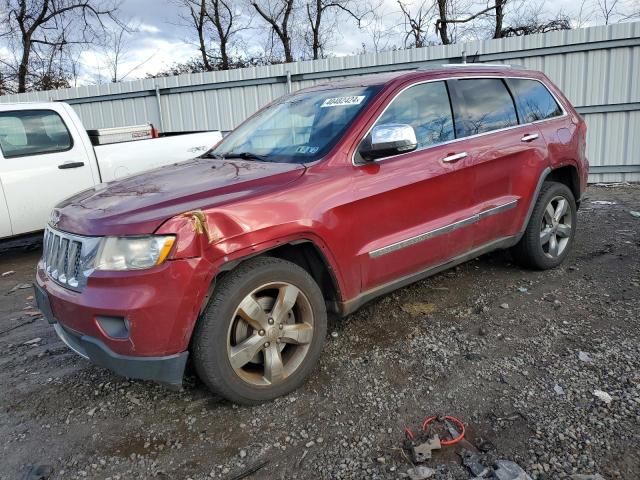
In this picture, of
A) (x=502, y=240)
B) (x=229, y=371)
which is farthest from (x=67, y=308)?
(x=502, y=240)

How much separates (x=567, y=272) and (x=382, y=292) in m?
2.30

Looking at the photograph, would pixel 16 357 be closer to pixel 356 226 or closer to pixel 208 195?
pixel 208 195

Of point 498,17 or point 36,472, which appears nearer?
point 36,472

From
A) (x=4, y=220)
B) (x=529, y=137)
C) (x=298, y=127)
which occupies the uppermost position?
(x=298, y=127)

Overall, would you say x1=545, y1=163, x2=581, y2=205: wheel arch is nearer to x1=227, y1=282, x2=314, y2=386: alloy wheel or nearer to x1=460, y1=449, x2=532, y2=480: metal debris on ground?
x1=227, y1=282, x2=314, y2=386: alloy wheel

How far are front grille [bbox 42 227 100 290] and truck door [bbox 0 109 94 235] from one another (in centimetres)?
345

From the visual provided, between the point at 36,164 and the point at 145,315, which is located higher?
the point at 36,164

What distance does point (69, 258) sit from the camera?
2682mm

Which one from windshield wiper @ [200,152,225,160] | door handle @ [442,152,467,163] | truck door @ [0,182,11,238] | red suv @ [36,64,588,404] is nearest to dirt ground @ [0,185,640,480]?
red suv @ [36,64,588,404]

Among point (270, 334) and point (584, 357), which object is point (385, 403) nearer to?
point (270, 334)

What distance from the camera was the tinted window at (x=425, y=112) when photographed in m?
3.47

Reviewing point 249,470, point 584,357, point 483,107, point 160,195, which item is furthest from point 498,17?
point 249,470

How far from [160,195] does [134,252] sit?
43 centimetres

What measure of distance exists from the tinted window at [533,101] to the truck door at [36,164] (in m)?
4.96
